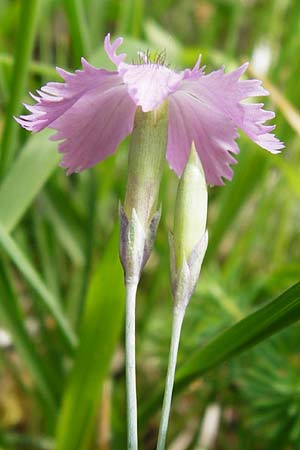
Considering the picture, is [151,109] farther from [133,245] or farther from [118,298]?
[118,298]

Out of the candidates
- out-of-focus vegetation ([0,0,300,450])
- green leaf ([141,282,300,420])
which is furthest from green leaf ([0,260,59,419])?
green leaf ([141,282,300,420])

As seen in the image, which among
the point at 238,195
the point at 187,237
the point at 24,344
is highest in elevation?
the point at 238,195

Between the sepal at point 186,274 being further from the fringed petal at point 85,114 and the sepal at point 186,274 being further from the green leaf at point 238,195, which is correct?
the green leaf at point 238,195

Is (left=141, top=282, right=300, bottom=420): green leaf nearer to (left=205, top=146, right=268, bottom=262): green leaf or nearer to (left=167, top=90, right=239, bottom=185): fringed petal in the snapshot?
(left=167, top=90, right=239, bottom=185): fringed petal

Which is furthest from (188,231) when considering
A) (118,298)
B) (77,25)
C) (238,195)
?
(238,195)

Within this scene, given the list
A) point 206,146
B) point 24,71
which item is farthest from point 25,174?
point 206,146

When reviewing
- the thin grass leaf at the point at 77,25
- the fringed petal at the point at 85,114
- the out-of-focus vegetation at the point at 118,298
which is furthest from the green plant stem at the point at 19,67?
the fringed petal at the point at 85,114

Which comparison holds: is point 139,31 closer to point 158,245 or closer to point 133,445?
point 158,245
